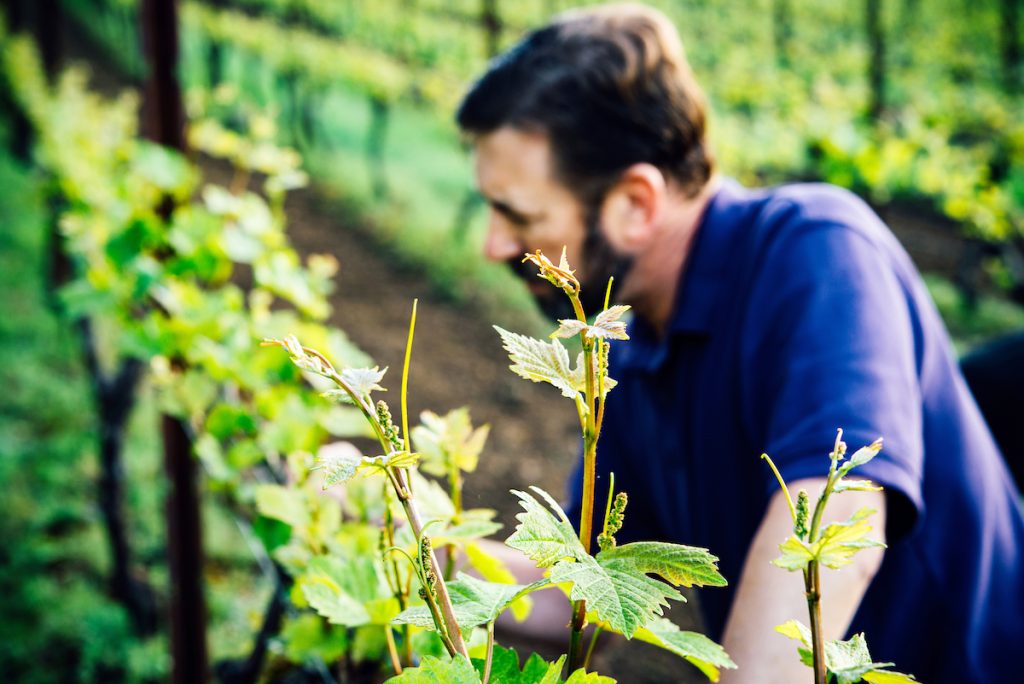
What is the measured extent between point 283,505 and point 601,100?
107 centimetres

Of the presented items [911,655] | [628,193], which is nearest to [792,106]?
[628,193]

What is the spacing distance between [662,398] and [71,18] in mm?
9122

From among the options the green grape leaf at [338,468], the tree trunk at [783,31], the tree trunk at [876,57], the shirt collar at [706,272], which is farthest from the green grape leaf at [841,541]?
the tree trunk at [783,31]

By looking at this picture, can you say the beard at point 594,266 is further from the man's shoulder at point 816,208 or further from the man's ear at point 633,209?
the man's shoulder at point 816,208

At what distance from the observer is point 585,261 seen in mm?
1555

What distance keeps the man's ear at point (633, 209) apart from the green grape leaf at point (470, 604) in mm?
1085

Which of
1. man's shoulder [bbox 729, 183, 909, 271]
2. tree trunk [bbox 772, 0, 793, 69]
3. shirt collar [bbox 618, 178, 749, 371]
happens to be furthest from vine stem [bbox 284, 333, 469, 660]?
tree trunk [bbox 772, 0, 793, 69]

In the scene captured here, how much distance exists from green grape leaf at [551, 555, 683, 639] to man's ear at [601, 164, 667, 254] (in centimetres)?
113

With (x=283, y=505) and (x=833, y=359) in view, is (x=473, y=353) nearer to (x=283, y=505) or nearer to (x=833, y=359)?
(x=833, y=359)

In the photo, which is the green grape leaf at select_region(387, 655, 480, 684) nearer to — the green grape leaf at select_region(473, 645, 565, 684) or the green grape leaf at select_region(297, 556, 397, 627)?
the green grape leaf at select_region(473, 645, 565, 684)

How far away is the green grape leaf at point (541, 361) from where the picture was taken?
0.46 metres

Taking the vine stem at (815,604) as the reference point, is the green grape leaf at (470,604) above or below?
below

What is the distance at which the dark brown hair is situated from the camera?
157 centimetres

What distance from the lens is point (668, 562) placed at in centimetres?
47
